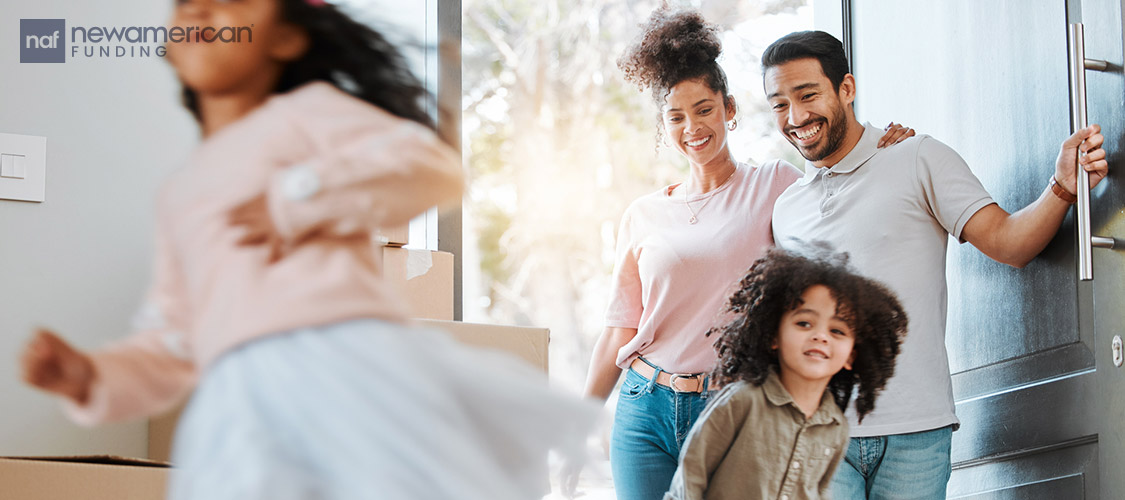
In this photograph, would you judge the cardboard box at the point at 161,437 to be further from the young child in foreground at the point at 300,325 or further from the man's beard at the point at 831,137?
the man's beard at the point at 831,137

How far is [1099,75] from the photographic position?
164 centimetres

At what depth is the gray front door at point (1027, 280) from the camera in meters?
1.60

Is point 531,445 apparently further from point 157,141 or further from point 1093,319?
point 1093,319

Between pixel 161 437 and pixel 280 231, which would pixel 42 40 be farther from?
pixel 280 231

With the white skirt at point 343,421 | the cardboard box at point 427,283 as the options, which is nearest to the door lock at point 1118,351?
the cardboard box at point 427,283

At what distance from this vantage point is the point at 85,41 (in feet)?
3.84

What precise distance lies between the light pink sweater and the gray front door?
1.24 meters

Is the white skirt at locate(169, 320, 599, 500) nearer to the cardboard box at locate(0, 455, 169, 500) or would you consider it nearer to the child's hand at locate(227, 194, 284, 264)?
the child's hand at locate(227, 194, 284, 264)

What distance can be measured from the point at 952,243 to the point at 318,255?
1514 mm

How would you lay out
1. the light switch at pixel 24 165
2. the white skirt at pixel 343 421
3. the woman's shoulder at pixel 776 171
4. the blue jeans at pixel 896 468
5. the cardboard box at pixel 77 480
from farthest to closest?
1. the woman's shoulder at pixel 776 171
2. the blue jeans at pixel 896 468
3. the light switch at pixel 24 165
4. the cardboard box at pixel 77 480
5. the white skirt at pixel 343 421

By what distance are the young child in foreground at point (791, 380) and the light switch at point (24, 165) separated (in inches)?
35.5

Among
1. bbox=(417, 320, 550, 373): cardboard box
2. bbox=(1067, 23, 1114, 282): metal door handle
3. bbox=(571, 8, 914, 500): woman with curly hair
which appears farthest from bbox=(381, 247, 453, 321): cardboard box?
bbox=(1067, 23, 1114, 282): metal door handle

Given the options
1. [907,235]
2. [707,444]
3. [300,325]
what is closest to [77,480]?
[300,325]

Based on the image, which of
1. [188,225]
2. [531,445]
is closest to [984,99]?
[531,445]
